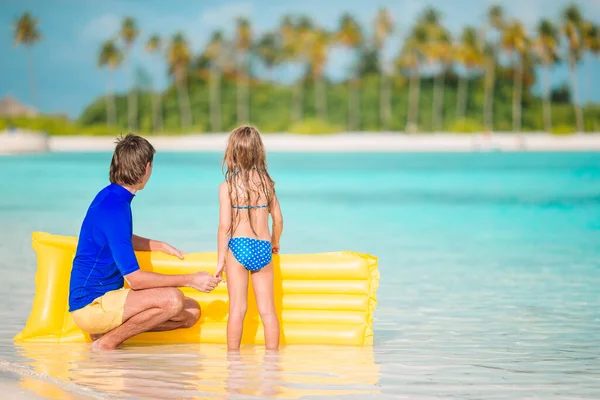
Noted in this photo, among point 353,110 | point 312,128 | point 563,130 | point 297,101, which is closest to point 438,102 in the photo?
point 353,110

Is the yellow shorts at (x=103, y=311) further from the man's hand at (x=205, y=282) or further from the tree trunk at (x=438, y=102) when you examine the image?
the tree trunk at (x=438, y=102)

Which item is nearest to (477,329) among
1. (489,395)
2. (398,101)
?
(489,395)

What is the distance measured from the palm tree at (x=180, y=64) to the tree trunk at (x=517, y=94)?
23294 millimetres

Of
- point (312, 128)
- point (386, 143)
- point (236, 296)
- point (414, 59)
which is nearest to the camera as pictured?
point (236, 296)

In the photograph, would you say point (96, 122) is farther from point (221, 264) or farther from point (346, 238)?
point (221, 264)

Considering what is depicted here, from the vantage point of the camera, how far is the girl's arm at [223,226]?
4809mm

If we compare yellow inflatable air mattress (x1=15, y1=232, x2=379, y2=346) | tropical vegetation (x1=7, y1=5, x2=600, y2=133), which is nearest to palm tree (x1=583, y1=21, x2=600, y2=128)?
tropical vegetation (x1=7, y1=5, x2=600, y2=133)

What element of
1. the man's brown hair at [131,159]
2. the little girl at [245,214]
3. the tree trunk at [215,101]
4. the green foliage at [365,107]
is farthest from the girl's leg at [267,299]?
the tree trunk at [215,101]

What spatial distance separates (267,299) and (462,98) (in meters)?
65.1

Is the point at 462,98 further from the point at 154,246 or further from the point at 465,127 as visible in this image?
the point at 154,246

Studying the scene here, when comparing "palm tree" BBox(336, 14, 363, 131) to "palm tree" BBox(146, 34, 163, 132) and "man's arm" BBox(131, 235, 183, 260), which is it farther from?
"man's arm" BBox(131, 235, 183, 260)

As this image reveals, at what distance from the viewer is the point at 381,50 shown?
70.8 meters

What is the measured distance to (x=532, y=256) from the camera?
10.5 m

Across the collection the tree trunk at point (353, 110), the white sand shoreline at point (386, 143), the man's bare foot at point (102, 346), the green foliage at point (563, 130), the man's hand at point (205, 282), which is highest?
the tree trunk at point (353, 110)
